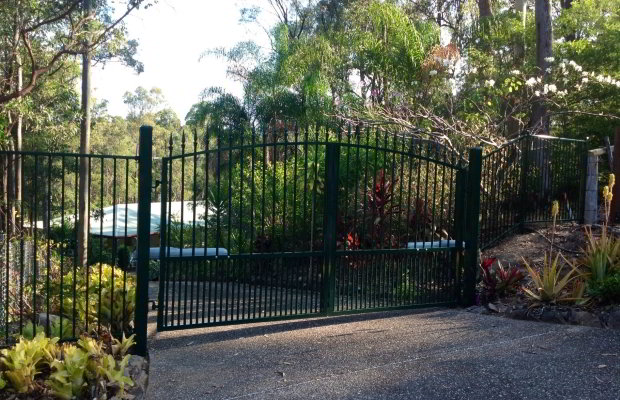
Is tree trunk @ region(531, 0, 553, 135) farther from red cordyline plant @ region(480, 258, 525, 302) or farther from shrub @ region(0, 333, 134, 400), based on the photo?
shrub @ region(0, 333, 134, 400)

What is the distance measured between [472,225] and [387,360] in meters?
2.93

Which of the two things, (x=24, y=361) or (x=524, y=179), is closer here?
(x=24, y=361)

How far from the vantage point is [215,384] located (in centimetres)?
558

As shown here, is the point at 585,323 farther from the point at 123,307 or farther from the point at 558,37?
the point at 558,37

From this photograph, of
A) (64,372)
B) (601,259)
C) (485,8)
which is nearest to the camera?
(64,372)

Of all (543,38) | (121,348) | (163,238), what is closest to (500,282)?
(163,238)

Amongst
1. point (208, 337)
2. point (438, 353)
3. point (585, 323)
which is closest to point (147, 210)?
point (208, 337)

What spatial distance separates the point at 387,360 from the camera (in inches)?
247

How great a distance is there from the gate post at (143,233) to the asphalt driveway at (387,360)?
0.32 metres

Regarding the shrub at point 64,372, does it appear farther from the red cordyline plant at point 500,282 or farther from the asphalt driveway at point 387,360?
the red cordyline plant at point 500,282

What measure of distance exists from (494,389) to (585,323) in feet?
8.92

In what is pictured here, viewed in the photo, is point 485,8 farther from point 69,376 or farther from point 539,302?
point 69,376

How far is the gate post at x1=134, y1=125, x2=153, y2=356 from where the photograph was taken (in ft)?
20.4

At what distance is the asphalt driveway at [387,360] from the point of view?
214 inches
